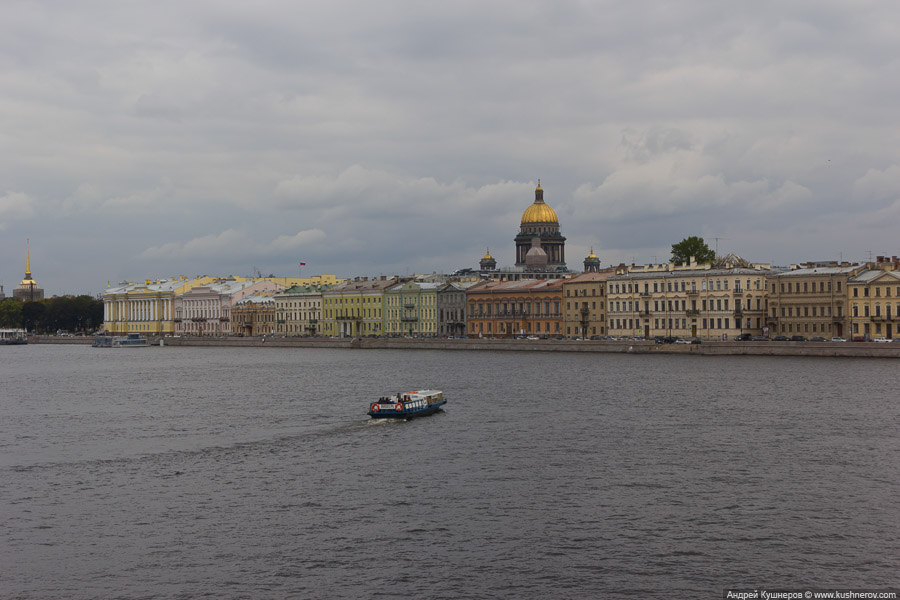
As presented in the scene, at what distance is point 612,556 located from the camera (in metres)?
15.5

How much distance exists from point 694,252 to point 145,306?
216 ft

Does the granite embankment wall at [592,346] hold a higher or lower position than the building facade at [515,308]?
lower

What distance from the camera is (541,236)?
104 m

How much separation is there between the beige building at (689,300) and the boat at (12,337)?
7006cm

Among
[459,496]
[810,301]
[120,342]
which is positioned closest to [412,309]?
[120,342]

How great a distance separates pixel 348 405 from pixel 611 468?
13.8 meters

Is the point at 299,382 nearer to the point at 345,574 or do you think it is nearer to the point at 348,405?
the point at 348,405

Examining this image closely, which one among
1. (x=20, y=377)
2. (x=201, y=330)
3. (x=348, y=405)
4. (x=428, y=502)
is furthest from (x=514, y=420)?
(x=201, y=330)

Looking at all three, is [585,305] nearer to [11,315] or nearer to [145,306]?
[145,306]

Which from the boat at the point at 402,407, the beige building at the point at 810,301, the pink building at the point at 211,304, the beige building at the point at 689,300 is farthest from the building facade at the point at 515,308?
the boat at the point at 402,407

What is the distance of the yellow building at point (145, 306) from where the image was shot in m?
115

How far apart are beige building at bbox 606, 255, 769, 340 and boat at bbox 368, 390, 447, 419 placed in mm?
36082

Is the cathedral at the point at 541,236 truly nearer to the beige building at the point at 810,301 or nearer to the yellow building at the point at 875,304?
the beige building at the point at 810,301

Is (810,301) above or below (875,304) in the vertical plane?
above
